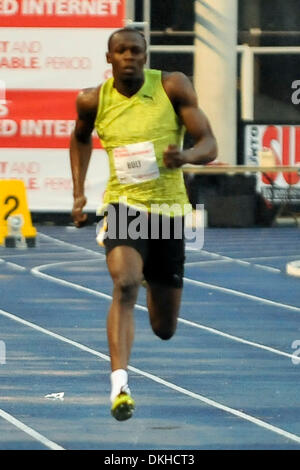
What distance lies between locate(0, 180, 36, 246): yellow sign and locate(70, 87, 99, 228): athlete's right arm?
12915 millimetres

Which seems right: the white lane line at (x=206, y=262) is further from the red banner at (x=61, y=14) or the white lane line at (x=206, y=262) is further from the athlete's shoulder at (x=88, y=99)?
the athlete's shoulder at (x=88, y=99)

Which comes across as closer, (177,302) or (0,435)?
(0,435)

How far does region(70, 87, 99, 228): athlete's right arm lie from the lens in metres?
9.55

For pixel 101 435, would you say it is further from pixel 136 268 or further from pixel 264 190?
pixel 264 190

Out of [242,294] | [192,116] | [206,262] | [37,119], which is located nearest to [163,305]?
[192,116]

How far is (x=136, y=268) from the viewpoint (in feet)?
30.3

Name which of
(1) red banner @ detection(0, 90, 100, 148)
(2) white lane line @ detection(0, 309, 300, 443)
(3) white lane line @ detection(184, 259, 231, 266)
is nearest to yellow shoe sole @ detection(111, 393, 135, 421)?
(2) white lane line @ detection(0, 309, 300, 443)

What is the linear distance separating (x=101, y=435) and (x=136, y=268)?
0.93 m

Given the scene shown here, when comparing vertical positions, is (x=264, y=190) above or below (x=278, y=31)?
below

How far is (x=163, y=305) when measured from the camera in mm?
9930

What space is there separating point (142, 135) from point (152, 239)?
0.59 metres

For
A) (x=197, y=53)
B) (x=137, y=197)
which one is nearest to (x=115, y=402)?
(x=137, y=197)

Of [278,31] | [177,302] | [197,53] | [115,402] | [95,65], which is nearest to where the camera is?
[115,402]

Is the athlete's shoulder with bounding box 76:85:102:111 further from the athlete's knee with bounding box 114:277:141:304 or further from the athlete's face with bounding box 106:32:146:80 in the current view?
the athlete's knee with bounding box 114:277:141:304
